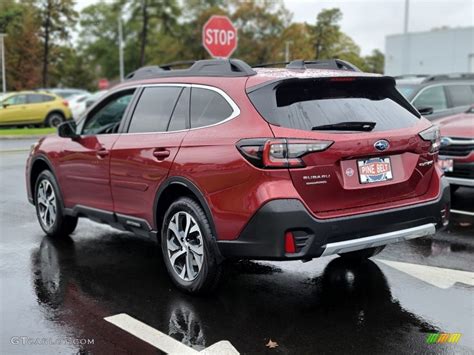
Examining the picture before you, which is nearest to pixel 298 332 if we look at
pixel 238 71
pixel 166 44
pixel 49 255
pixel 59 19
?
pixel 238 71

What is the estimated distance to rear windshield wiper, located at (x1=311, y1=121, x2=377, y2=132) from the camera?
415cm

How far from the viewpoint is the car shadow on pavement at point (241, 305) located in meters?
3.88

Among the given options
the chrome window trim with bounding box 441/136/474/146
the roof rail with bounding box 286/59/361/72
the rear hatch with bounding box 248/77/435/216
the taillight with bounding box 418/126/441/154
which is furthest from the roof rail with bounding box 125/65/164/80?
the chrome window trim with bounding box 441/136/474/146

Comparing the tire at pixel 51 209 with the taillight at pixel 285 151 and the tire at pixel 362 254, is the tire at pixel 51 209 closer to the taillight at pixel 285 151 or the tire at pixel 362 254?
the tire at pixel 362 254

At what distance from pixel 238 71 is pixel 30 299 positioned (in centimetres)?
244

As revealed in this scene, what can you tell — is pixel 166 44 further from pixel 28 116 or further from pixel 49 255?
pixel 49 255

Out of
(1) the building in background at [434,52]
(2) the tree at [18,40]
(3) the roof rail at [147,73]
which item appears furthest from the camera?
(1) the building in background at [434,52]

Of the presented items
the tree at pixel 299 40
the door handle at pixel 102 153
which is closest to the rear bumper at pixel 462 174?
the door handle at pixel 102 153

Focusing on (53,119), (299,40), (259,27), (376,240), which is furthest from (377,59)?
(376,240)

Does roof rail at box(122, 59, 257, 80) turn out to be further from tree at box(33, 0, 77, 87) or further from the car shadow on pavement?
tree at box(33, 0, 77, 87)

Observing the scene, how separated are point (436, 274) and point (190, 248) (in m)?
2.21

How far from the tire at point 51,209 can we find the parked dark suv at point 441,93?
636 cm

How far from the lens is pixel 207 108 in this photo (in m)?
4.68

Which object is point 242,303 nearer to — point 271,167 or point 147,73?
point 271,167
